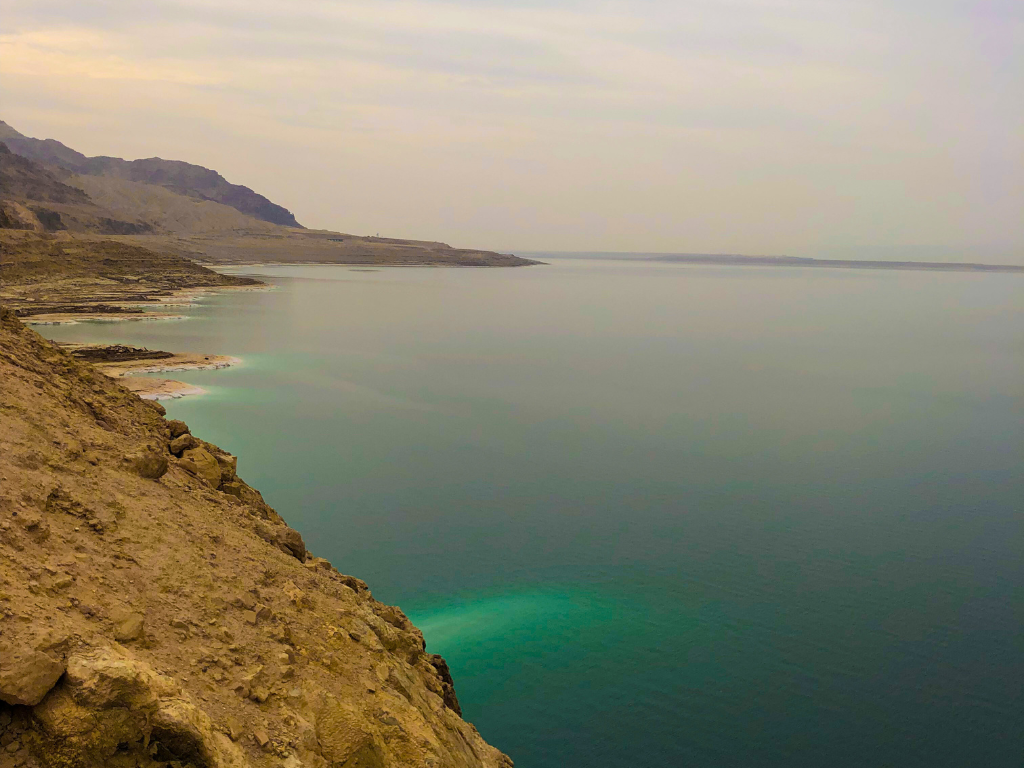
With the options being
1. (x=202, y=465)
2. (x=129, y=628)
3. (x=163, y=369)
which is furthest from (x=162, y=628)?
(x=163, y=369)

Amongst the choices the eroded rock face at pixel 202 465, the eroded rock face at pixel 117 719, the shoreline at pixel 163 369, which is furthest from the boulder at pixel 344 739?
the shoreline at pixel 163 369

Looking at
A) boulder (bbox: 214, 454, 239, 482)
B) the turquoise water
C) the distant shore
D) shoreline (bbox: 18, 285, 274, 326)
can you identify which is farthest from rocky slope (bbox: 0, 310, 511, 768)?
shoreline (bbox: 18, 285, 274, 326)

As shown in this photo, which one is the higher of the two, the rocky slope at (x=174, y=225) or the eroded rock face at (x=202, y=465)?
the rocky slope at (x=174, y=225)

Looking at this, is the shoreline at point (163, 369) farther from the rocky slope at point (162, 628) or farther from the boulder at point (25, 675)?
the boulder at point (25, 675)

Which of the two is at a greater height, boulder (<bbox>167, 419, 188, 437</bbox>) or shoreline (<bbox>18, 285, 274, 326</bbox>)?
boulder (<bbox>167, 419, 188, 437</bbox>)

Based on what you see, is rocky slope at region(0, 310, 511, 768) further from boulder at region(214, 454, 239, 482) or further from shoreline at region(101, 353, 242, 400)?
shoreline at region(101, 353, 242, 400)

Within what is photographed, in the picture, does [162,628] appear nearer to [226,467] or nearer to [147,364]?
[226,467]
